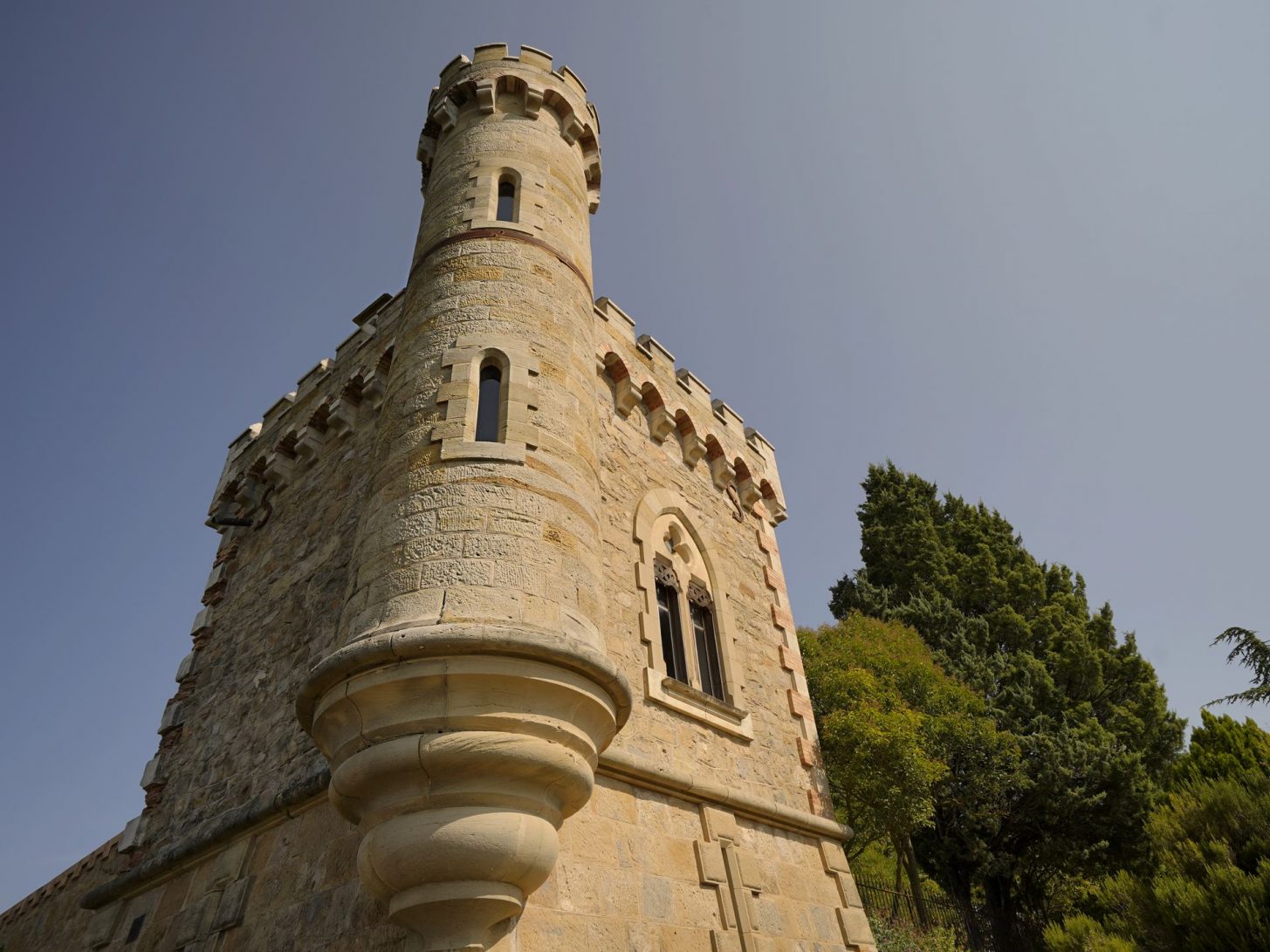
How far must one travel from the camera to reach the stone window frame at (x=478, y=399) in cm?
570

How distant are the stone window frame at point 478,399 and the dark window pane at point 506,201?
217 cm

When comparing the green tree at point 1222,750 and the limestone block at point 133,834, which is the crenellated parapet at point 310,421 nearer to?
the limestone block at point 133,834

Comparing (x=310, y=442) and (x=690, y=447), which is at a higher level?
(x=310, y=442)

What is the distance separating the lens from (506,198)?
8328mm

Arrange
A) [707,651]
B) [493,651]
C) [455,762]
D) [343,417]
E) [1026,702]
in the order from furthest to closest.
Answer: [1026,702], [343,417], [707,651], [493,651], [455,762]

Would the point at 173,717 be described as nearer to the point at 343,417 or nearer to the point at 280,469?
the point at 280,469

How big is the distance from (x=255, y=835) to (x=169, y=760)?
2.97 metres

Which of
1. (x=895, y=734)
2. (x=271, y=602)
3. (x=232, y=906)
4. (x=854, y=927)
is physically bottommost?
(x=854, y=927)

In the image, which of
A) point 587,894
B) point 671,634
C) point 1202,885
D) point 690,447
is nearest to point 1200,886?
point 1202,885

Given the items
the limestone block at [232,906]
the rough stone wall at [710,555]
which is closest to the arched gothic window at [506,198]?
the rough stone wall at [710,555]

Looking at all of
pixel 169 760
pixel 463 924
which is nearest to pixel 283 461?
pixel 169 760

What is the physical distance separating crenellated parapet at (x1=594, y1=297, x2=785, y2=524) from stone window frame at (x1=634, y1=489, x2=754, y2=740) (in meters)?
1.11

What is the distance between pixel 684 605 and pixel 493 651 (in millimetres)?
4483

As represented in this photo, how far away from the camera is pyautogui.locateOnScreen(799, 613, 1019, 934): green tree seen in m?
13.7
